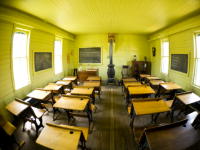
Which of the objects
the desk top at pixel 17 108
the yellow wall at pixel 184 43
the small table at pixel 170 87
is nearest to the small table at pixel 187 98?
the small table at pixel 170 87

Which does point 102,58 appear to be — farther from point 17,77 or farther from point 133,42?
point 17,77

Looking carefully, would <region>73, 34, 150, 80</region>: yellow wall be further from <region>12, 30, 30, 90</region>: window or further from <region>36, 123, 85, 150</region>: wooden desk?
<region>36, 123, 85, 150</region>: wooden desk

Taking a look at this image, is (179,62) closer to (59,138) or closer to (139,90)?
(139,90)

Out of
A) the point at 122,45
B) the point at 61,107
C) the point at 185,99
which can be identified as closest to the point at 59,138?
the point at 61,107

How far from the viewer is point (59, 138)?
1.46 m

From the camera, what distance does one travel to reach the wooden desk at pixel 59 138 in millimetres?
1369

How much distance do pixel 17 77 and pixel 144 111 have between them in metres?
4.14

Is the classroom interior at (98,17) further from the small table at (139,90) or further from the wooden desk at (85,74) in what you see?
the wooden desk at (85,74)

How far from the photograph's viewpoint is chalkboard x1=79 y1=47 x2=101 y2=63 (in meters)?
7.88

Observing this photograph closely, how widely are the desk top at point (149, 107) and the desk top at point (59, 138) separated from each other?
4.33ft

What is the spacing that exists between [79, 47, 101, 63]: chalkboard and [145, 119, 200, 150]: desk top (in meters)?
6.78

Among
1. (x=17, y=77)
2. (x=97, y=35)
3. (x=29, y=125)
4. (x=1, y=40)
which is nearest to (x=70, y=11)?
(x=1, y=40)

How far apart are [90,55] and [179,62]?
5.55m

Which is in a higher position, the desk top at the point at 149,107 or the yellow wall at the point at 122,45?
the yellow wall at the point at 122,45
